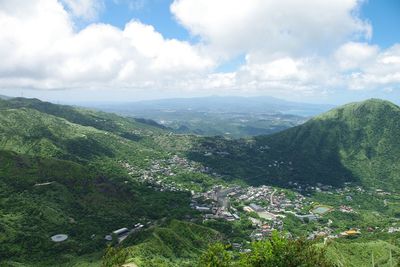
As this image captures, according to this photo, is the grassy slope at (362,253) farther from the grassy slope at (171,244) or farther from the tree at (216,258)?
the tree at (216,258)

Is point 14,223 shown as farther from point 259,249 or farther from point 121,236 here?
point 259,249

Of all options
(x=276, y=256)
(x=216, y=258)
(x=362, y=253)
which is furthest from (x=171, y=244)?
(x=276, y=256)

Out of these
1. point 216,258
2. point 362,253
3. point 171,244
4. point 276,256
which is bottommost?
point 362,253

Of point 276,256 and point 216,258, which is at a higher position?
point 276,256

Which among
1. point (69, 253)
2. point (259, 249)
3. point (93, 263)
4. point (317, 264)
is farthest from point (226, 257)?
point (69, 253)

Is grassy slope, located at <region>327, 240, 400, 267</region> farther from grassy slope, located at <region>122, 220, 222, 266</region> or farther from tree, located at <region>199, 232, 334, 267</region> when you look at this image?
tree, located at <region>199, 232, 334, 267</region>

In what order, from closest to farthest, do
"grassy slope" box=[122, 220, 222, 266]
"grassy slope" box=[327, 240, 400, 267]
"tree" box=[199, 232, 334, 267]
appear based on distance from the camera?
1. "tree" box=[199, 232, 334, 267]
2. "grassy slope" box=[122, 220, 222, 266]
3. "grassy slope" box=[327, 240, 400, 267]

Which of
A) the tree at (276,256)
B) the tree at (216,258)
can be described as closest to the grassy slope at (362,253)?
the tree at (276,256)

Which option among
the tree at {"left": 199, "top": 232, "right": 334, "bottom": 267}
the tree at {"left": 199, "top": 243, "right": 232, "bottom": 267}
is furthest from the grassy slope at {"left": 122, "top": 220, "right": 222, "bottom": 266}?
the tree at {"left": 199, "top": 232, "right": 334, "bottom": 267}

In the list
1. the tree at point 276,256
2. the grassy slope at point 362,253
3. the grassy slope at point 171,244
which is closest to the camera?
the tree at point 276,256

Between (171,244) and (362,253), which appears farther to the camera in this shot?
(171,244)

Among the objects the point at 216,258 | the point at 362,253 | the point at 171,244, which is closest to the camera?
the point at 216,258

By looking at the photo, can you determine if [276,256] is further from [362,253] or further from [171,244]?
[362,253]
